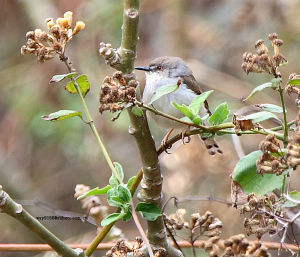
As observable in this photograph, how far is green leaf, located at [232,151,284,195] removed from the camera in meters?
1.66

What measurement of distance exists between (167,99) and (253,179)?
1.47 meters

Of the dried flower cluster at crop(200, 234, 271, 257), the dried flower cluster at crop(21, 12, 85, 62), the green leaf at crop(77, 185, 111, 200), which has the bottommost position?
the dried flower cluster at crop(200, 234, 271, 257)

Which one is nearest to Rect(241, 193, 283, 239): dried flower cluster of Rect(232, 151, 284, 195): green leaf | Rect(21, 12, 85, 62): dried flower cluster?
Rect(232, 151, 284, 195): green leaf

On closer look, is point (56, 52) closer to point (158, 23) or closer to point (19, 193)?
point (19, 193)

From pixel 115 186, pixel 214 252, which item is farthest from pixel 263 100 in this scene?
pixel 214 252

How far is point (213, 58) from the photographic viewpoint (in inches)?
242

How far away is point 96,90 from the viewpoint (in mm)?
5328

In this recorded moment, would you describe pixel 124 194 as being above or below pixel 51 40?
below

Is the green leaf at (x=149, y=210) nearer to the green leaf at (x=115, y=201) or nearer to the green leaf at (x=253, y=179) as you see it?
the green leaf at (x=115, y=201)

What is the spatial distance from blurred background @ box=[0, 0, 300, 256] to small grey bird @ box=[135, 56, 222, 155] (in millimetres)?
1232

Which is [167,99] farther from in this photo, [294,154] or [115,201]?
[294,154]

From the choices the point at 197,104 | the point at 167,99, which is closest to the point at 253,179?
the point at 197,104

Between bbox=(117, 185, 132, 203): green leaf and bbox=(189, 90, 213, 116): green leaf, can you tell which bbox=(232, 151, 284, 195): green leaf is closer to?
bbox=(189, 90, 213, 116): green leaf

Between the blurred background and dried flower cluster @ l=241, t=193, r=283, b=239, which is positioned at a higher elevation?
the blurred background
